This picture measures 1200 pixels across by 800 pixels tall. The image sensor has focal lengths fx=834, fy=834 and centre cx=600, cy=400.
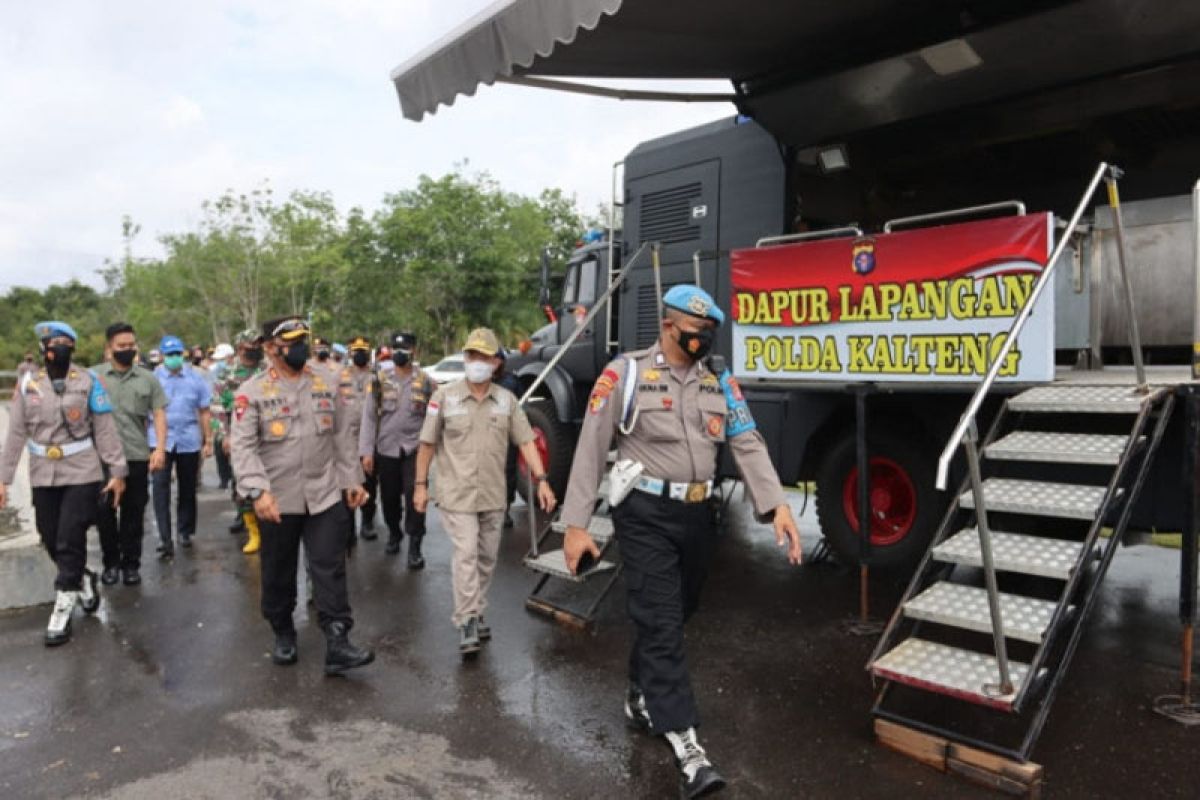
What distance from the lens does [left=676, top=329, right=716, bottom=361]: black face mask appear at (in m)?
3.32

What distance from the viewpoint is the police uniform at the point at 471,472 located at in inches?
180

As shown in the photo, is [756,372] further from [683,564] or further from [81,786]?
[81,786]

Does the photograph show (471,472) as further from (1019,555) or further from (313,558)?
(1019,555)

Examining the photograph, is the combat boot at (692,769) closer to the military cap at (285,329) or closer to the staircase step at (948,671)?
the staircase step at (948,671)

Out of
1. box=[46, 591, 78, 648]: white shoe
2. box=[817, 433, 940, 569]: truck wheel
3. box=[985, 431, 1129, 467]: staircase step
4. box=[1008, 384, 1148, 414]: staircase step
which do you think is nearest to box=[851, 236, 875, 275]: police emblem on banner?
box=[817, 433, 940, 569]: truck wheel

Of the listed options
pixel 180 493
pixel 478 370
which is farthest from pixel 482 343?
pixel 180 493

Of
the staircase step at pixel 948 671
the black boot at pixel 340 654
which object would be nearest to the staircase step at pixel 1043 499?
the staircase step at pixel 948 671

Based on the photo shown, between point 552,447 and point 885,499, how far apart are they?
11.5 feet

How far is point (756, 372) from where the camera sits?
18.4 feet

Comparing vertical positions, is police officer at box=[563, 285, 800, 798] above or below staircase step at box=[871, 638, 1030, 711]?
above

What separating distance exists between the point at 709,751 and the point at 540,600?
2.04 m

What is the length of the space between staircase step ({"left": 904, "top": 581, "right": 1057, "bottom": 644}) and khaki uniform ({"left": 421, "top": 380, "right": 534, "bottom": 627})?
223cm

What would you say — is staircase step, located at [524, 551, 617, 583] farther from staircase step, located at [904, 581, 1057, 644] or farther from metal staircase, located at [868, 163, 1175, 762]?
staircase step, located at [904, 581, 1057, 644]

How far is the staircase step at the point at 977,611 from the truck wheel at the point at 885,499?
1423mm
